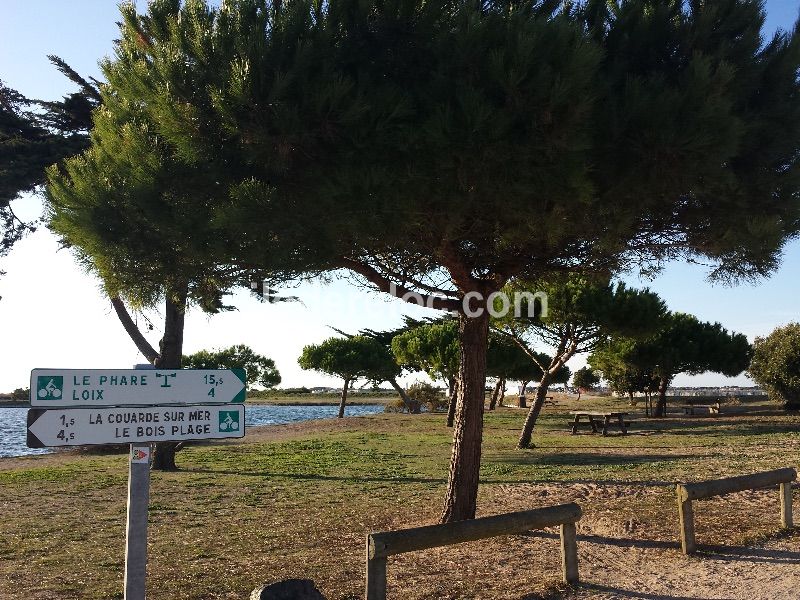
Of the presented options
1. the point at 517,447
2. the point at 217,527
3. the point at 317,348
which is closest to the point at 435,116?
the point at 217,527

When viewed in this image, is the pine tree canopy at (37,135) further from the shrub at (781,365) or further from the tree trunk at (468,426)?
the shrub at (781,365)

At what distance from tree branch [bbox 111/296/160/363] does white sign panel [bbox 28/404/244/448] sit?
38.3 ft

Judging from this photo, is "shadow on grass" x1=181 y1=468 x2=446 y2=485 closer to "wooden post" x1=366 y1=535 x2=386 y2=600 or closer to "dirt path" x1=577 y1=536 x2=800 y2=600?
"dirt path" x1=577 y1=536 x2=800 y2=600

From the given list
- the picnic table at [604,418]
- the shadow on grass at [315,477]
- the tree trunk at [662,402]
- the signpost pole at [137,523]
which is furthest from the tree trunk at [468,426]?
the tree trunk at [662,402]

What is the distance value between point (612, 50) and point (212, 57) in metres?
3.79

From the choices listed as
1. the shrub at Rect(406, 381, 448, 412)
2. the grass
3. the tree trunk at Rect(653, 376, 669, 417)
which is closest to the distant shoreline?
the shrub at Rect(406, 381, 448, 412)

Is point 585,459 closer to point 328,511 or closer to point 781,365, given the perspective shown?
point 328,511

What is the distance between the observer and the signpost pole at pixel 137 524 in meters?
3.75

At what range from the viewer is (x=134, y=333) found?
15305 mm

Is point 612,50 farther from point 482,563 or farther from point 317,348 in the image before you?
point 317,348

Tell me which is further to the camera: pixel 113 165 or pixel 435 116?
pixel 113 165

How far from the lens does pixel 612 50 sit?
6723mm

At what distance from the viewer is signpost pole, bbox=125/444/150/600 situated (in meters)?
3.75

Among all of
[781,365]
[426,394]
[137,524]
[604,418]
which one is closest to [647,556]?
[137,524]
